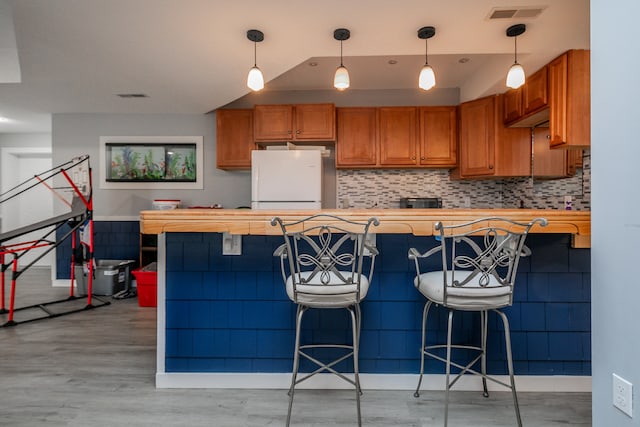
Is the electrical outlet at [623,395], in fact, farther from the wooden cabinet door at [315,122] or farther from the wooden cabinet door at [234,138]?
the wooden cabinet door at [234,138]

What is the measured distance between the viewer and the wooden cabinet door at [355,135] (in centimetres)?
412

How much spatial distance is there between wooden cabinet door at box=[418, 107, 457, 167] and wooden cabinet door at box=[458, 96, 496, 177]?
4.3 inches

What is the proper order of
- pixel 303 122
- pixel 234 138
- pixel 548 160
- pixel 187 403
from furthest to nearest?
pixel 234 138, pixel 303 122, pixel 548 160, pixel 187 403

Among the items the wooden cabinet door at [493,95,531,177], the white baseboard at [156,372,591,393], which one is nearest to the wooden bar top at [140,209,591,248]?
the white baseboard at [156,372,591,393]

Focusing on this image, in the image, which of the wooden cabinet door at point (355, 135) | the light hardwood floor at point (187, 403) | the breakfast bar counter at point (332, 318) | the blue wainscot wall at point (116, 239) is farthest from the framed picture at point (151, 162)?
the breakfast bar counter at point (332, 318)

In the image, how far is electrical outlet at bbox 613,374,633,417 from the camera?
1.19m

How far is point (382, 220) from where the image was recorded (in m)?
1.74

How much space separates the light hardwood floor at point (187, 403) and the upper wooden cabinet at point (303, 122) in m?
2.63

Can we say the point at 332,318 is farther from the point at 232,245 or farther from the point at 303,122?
the point at 303,122

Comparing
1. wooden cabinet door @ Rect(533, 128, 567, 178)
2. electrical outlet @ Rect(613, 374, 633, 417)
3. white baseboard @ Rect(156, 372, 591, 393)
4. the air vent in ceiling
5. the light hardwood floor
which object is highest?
the air vent in ceiling

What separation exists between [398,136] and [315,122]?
97cm

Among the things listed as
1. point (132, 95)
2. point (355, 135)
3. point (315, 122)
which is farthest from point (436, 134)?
point (132, 95)

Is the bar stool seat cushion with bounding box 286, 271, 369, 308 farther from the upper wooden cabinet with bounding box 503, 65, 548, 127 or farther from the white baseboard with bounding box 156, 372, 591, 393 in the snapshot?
the upper wooden cabinet with bounding box 503, 65, 548, 127

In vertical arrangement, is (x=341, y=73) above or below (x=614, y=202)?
above
